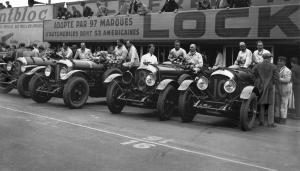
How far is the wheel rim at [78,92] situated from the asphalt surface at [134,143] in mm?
889

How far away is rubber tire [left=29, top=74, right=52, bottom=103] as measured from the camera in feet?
37.7

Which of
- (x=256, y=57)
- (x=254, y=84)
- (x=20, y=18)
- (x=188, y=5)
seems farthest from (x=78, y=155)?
(x=20, y=18)

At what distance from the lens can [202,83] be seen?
9.10 m

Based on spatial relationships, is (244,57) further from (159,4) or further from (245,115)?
(159,4)

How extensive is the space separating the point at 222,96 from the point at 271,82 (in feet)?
4.08

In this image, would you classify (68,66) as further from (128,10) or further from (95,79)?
(128,10)

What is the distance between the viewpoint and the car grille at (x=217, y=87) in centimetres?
902

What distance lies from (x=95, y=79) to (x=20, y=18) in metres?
14.6

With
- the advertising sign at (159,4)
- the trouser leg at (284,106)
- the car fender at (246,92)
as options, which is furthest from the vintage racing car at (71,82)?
the advertising sign at (159,4)

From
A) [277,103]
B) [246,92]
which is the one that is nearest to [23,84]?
[246,92]

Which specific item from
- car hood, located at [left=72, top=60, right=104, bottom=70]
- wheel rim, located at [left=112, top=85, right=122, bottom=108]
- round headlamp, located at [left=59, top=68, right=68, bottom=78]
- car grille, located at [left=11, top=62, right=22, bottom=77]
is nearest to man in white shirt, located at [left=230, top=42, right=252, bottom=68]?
wheel rim, located at [left=112, top=85, right=122, bottom=108]

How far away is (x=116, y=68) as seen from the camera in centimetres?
1245

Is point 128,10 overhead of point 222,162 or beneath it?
overhead

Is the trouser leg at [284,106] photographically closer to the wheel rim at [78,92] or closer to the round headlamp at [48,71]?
the wheel rim at [78,92]
